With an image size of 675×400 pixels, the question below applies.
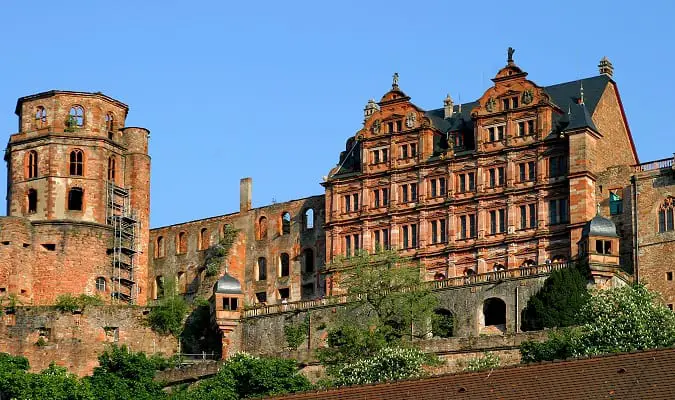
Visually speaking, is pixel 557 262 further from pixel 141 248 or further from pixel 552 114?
pixel 141 248

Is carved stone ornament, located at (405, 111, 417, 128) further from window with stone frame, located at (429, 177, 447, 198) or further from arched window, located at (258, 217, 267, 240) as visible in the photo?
arched window, located at (258, 217, 267, 240)

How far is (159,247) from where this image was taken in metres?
131

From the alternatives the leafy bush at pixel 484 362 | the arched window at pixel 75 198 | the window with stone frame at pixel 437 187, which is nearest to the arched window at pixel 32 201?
the arched window at pixel 75 198

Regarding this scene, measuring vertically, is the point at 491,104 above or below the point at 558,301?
Result: above

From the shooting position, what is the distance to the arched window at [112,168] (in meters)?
125

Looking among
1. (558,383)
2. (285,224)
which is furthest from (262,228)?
(558,383)

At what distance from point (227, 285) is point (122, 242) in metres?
9.72

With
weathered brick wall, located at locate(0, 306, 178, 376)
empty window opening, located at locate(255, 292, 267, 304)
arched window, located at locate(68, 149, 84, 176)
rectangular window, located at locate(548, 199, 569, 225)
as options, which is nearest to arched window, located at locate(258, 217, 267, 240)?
empty window opening, located at locate(255, 292, 267, 304)

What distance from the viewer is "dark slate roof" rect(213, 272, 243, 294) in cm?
11794

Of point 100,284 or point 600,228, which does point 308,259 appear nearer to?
point 100,284

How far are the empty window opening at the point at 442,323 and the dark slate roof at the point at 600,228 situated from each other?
920cm

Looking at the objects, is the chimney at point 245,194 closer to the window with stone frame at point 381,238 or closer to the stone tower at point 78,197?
the stone tower at point 78,197

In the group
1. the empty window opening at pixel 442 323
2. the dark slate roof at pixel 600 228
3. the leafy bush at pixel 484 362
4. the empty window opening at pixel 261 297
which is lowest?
the leafy bush at pixel 484 362

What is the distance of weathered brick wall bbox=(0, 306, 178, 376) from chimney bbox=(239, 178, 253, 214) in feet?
41.5
